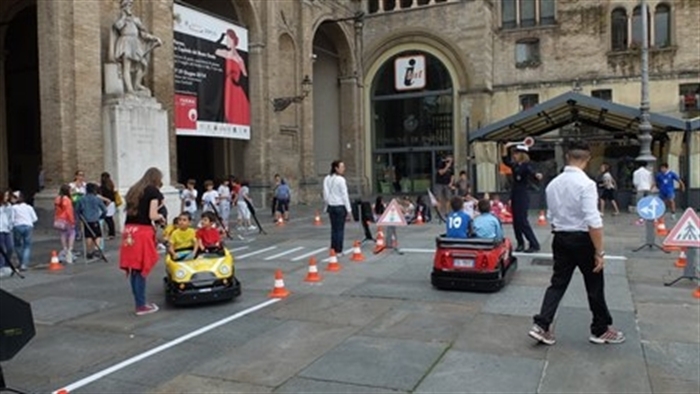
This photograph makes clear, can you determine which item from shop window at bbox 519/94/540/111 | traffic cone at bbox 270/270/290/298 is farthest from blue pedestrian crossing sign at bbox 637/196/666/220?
shop window at bbox 519/94/540/111

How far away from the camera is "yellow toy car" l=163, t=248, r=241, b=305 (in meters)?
7.91

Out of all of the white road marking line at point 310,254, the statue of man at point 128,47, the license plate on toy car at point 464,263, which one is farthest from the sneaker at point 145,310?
the statue of man at point 128,47

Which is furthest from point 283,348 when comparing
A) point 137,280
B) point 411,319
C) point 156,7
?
point 156,7

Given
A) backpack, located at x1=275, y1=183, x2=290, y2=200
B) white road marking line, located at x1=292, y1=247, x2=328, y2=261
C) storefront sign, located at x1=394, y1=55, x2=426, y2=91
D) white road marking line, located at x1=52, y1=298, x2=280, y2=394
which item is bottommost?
white road marking line, located at x1=52, y1=298, x2=280, y2=394

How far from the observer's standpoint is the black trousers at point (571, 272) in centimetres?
588

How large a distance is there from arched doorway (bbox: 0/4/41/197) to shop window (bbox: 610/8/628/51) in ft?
100

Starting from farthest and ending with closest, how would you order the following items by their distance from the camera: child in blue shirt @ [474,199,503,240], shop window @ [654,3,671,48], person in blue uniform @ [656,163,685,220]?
shop window @ [654,3,671,48]
person in blue uniform @ [656,163,685,220]
child in blue shirt @ [474,199,503,240]

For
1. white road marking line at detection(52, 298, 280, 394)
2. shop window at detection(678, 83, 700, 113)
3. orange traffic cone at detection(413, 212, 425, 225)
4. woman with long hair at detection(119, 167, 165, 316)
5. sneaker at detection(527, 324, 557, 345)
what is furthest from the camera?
shop window at detection(678, 83, 700, 113)

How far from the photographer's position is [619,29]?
33.0 metres

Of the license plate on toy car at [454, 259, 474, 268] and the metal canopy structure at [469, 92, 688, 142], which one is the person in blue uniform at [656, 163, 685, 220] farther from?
the license plate on toy car at [454, 259, 474, 268]

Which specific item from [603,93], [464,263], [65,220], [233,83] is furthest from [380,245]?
[603,93]

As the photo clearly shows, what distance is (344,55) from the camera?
36.8m

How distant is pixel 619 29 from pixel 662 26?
2.11m

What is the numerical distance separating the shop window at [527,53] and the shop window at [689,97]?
7655mm
